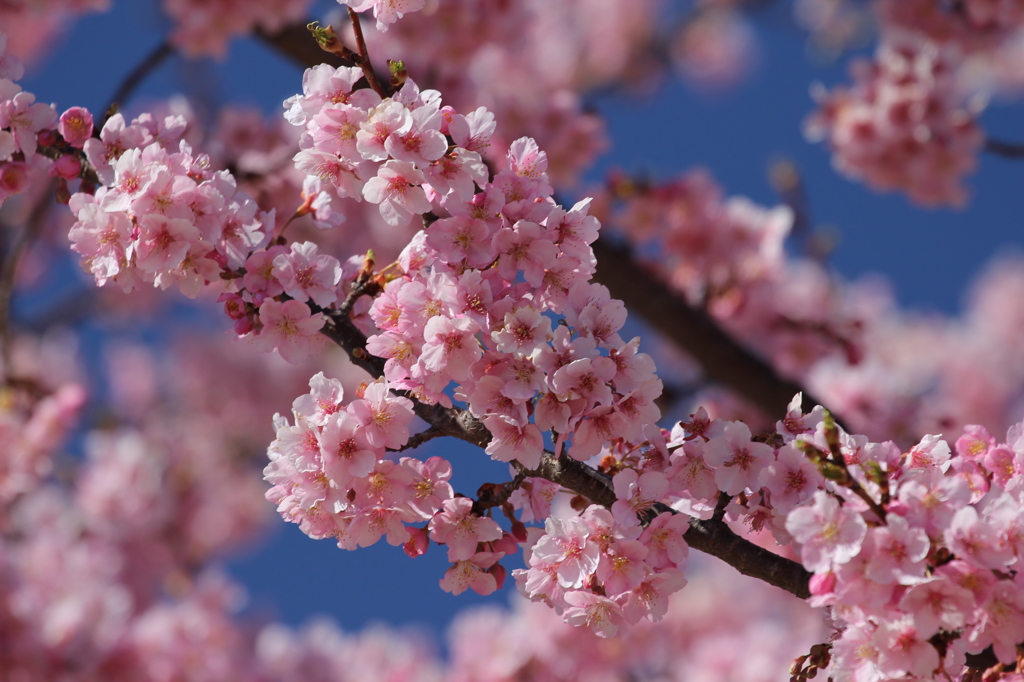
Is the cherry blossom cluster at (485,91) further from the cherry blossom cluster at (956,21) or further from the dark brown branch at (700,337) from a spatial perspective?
the cherry blossom cluster at (956,21)

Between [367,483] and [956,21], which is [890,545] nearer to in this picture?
[367,483]

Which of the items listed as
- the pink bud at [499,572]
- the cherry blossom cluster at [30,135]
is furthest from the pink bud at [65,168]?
the pink bud at [499,572]

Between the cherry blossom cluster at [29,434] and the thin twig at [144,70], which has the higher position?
the thin twig at [144,70]

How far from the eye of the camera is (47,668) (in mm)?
4168

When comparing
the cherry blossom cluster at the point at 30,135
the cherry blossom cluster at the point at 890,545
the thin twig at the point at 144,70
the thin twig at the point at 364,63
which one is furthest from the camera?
the thin twig at the point at 144,70

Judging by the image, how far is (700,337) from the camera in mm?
4004

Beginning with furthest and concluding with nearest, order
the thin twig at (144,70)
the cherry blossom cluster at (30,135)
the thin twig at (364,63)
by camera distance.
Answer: the thin twig at (144,70), the cherry blossom cluster at (30,135), the thin twig at (364,63)

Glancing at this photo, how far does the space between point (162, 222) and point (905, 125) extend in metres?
3.67

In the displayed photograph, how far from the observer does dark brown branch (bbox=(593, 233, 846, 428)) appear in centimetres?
386

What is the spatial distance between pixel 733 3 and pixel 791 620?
6546 mm

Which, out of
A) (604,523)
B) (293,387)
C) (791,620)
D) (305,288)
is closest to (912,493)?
(604,523)

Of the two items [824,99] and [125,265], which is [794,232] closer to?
[824,99]

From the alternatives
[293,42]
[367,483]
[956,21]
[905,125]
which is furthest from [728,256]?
[367,483]

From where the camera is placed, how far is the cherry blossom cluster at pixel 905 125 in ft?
13.4
